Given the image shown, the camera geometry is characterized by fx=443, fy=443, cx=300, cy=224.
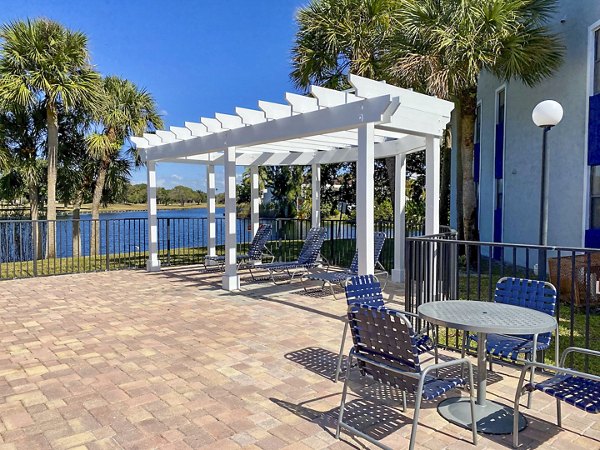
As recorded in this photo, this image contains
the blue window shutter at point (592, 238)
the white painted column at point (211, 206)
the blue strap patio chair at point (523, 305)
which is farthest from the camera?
the white painted column at point (211, 206)

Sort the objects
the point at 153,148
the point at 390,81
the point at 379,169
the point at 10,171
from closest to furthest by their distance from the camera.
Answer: the point at 153,148
the point at 390,81
the point at 10,171
the point at 379,169

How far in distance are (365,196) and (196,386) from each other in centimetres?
303

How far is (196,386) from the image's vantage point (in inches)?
140

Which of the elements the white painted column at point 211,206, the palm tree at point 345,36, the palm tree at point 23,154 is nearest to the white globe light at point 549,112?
the palm tree at point 345,36

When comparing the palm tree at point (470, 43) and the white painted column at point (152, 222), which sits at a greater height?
the palm tree at point (470, 43)

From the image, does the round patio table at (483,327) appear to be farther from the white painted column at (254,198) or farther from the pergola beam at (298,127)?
the white painted column at (254,198)

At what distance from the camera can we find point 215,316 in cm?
587

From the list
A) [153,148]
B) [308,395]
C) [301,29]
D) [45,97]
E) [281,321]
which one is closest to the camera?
[308,395]

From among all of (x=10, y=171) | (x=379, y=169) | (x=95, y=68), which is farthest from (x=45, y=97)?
(x=379, y=169)

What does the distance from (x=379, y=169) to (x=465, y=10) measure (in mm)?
15847

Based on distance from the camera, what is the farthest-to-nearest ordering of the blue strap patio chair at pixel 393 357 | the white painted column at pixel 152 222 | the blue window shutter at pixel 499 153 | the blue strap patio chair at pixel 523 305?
the blue window shutter at pixel 499 153 → the white painted column at pixel 152 222 → the blue strap patio chair at pixel 523 305 → the blue strap patio chair at pixel 393 357

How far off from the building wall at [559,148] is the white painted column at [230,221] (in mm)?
7005

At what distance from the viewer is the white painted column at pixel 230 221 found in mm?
7730

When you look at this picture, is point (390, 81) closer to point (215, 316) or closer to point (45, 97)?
point (215, 316)
